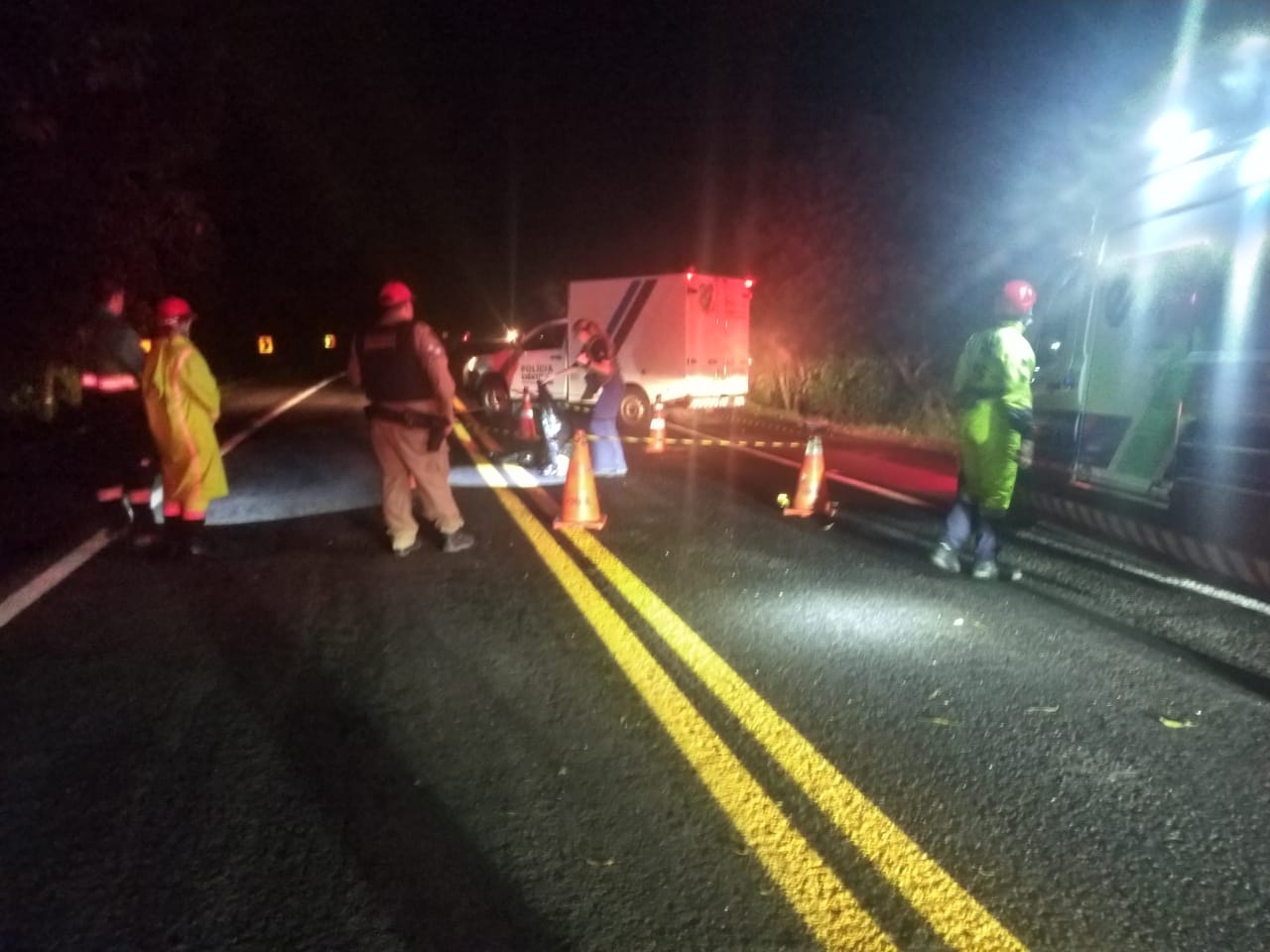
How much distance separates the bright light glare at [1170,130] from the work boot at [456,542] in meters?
6.19

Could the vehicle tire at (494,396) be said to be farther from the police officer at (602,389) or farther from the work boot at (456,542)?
the work boot at (456,542)

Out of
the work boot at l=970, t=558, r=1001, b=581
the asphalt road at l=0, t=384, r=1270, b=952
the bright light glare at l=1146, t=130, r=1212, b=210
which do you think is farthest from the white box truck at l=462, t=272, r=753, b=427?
the work boot at l=970, t=558, r=1001, b=581

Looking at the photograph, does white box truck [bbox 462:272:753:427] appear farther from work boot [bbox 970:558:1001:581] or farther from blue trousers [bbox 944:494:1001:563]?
work boot [bbox 970:558:1001:581]

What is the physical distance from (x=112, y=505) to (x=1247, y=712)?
7717mm

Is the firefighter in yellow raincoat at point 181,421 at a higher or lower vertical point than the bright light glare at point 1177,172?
lower

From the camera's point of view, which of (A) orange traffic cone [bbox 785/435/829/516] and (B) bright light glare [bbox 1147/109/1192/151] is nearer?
(B) bright light glare [bbox 1147/109/1192/151]

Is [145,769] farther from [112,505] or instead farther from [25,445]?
[25,445]

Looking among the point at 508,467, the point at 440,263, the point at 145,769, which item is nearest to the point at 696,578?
the point at 145,769

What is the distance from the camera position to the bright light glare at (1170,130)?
7.98m

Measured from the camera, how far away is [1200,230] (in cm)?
736

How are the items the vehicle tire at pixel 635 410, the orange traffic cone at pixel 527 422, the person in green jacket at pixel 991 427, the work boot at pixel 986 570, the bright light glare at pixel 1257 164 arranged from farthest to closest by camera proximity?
1. the vehicle tire at pixel 635 410
2. the orange traffic cone at pixel 527 422
3. the work boot at pixel 986 570
4. the person in green jacket at pixel 991 427
5. the bright light glare at pixel 1257 164

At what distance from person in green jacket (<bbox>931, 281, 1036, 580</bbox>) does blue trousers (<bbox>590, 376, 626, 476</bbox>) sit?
14.6 feet

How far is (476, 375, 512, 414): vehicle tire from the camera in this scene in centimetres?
1977

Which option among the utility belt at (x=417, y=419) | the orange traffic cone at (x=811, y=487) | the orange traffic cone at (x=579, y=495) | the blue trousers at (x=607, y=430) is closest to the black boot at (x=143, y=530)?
the utility belt at (x=417, y=419)
